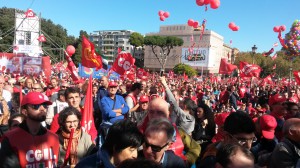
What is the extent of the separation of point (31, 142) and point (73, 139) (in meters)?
0.54

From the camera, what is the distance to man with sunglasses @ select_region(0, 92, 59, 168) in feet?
7.99

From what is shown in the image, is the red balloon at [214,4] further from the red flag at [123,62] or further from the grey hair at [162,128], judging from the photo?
the grey hair at [162,128]

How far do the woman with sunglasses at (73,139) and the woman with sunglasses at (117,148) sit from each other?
1.02 m

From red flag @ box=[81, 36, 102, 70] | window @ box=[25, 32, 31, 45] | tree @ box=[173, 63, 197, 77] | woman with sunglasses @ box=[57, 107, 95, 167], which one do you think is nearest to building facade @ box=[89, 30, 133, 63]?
tree @ box=[173, 63, 197, 77]

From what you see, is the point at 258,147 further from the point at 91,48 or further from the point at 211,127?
the point at 91,48

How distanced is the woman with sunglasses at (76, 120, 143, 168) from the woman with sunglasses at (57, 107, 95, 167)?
102cm

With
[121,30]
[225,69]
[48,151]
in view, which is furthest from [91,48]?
[121,30]

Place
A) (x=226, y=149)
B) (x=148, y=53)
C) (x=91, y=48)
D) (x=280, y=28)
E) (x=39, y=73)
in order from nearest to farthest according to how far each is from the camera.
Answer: (x=226, y=149) < (x=91, y=48) < (x=39, y=73) < (x=280, y=28) < (x=148, y=53)

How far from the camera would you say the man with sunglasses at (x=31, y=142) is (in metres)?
2.44

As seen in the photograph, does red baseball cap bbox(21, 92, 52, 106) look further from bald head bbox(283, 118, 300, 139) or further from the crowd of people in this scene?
bald head bbox(283, 118, 300, 139)

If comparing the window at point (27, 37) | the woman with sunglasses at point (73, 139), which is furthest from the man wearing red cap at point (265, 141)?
the window at point (27, 37)

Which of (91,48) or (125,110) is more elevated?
(91,48)

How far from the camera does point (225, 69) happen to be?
48.2 ft

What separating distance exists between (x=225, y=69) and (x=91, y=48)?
9.65 m
